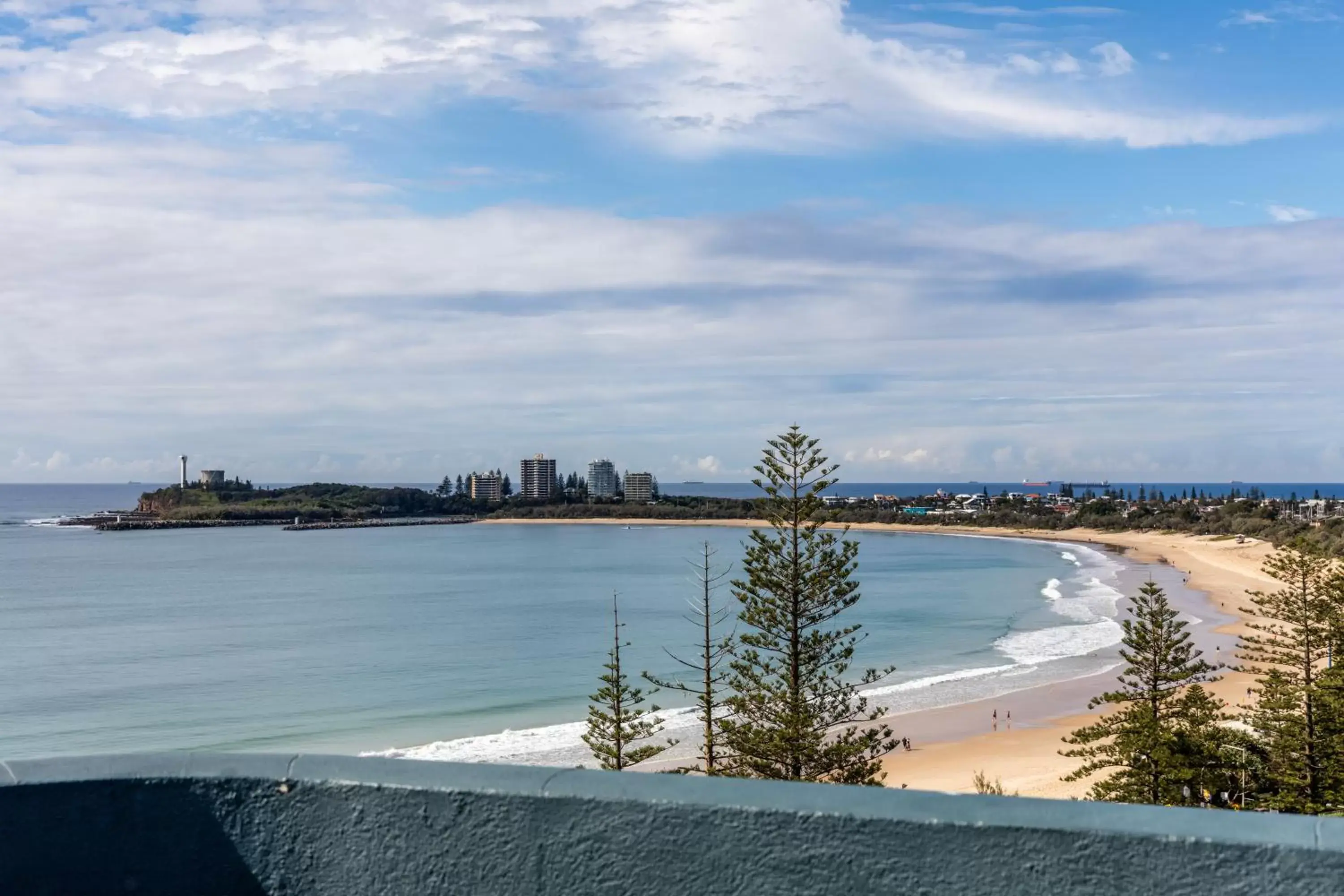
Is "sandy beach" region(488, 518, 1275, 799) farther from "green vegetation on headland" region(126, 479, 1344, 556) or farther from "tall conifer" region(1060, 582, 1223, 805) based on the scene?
"green vegetation on headland" region(126, 479, 1344, 556)

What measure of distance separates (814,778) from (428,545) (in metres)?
93.4

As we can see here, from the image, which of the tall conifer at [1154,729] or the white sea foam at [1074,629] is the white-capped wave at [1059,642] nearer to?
the white sea foam at [1074,629]

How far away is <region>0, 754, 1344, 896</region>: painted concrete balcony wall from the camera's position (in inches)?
70.8

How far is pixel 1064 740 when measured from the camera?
59.5 ft

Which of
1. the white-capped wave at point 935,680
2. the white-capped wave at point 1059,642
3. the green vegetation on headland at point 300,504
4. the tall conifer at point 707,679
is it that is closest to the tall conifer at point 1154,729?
the tall conifer at point 707,679

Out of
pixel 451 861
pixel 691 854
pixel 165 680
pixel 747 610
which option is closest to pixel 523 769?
pixel 451 861

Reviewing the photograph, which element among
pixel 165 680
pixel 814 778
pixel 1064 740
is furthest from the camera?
pixel 165 680

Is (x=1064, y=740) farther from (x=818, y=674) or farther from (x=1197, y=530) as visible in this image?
(x=1197, y=530)

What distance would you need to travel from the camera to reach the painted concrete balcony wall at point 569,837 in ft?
5.90

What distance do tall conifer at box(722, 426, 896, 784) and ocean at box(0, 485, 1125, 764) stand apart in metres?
5.00

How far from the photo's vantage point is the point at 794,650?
20.8 meters

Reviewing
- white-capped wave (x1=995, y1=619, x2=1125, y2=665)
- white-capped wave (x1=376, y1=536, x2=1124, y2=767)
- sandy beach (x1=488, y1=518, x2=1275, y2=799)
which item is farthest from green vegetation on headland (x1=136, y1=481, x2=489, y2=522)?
sandy beach (x1=488, y1=518, x2=1275, y2=799)

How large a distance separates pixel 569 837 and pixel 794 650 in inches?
754

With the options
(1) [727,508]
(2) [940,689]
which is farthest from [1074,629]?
(1) [727,508]
